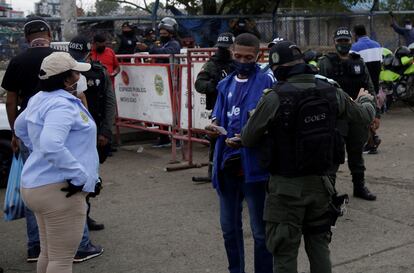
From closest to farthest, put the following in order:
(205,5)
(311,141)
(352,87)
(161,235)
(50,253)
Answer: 1. (311,141)
2. (50,253)
3. (161,235)
4. (352,87)
5. (205,5)

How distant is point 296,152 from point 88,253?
250 cm

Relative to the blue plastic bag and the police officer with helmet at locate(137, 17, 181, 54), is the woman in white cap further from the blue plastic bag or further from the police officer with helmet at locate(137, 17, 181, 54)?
the police officer with helmet at locate(137, 17, 181, 54)

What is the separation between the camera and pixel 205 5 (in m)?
16.5

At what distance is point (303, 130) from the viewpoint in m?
3.42

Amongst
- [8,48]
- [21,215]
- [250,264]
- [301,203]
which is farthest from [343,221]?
[8,48]

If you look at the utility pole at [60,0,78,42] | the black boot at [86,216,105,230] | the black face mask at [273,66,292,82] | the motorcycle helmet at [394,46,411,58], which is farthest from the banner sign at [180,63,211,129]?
the motorcycle helmet at [394,46,411,58]

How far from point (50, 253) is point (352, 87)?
4.10 m

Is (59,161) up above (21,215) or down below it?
above

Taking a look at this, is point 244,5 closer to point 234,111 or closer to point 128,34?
point 128,34

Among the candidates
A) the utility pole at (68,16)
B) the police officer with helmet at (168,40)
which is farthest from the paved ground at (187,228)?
the utility pole at (68,16)

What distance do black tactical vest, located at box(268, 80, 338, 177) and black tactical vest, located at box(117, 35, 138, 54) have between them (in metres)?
8.65

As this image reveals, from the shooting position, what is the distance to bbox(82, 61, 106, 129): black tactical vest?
5.62 meters

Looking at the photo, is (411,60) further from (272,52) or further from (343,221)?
(272,52)

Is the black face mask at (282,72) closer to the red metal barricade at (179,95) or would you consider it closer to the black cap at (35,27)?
the black cap at (35,27)
